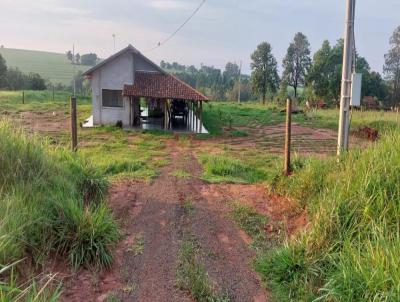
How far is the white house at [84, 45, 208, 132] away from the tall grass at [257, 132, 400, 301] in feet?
48.1

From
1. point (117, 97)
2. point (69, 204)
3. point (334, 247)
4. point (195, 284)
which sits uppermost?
point (117, 97)

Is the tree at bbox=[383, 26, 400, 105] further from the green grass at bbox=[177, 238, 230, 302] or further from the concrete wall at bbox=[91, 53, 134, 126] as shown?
the green grass at bbox=[177, 238, 230, 302]

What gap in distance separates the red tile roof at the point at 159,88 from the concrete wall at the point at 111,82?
1.86 ft

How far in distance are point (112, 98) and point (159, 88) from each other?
2.61 meters

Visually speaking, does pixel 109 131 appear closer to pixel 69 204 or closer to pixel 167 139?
pixel 167 139

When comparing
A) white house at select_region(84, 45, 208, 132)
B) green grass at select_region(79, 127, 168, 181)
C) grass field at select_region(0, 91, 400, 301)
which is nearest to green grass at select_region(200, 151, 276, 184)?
green grass at select_region(79, 127, 168, 181)

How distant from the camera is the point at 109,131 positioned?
17828 millimetres

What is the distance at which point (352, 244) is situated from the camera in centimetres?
355

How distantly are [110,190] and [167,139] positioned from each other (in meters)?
9.81

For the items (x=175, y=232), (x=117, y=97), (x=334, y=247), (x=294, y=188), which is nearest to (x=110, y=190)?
(x=175, y=232)

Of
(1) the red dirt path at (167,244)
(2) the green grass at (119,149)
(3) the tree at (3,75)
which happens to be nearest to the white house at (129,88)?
(2) the green grass at (119,149)

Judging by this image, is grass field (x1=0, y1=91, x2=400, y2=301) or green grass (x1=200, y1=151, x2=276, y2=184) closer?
grass field (x1=0, y1=91, x2=400, y2=301)

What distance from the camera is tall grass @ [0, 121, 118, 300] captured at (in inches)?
138

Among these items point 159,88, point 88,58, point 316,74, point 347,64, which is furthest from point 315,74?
point 88,58
